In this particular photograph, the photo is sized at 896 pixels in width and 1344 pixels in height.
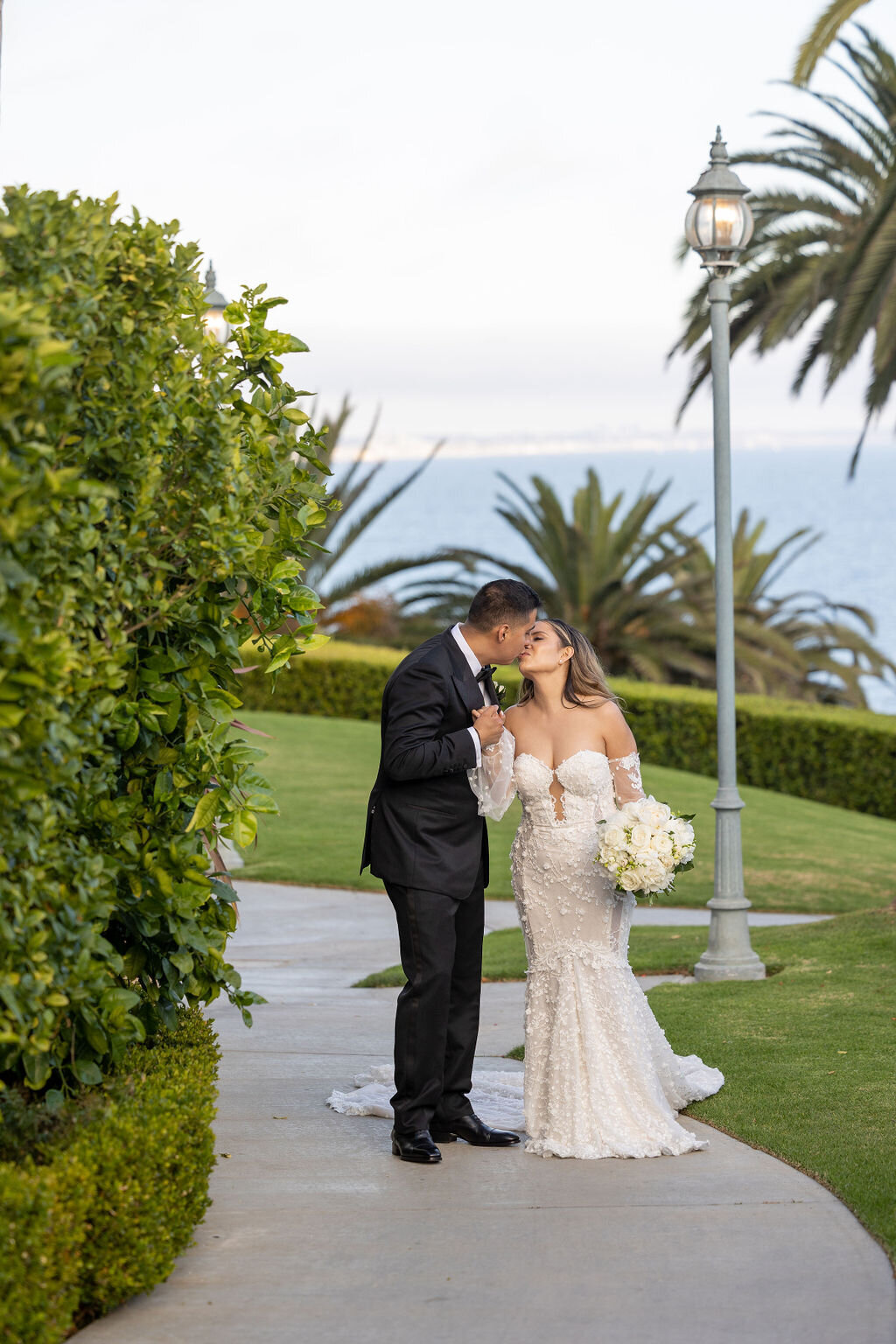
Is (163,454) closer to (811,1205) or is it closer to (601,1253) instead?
(601,1253)

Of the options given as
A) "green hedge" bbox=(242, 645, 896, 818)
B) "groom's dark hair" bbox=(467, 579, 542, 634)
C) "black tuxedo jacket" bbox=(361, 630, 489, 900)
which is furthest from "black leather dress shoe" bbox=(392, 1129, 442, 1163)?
"green hedge" bbox=(242, 645, 896, 818)

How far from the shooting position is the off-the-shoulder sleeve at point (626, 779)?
19.3 ft

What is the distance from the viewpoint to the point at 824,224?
15781mm

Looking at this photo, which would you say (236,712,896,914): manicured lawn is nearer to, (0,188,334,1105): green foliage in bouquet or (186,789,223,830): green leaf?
(0,188,334,1105): green foliage in bouquet

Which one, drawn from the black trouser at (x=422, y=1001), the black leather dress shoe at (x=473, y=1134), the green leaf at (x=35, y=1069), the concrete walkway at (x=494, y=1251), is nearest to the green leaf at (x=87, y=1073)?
the green leaf at (x=35, y=1069)

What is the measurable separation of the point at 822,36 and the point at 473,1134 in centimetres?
967

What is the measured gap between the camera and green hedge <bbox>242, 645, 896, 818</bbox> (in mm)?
18312

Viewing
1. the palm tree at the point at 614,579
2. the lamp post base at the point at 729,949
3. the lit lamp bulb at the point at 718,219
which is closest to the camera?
the lamp post base at the point at 729,949

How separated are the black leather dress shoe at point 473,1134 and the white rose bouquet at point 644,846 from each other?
3.33ft

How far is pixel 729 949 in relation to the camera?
8664 millimetres

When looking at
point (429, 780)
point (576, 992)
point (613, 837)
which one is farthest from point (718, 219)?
point (576, 992)

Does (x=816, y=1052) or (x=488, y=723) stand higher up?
(x=488, y=723)

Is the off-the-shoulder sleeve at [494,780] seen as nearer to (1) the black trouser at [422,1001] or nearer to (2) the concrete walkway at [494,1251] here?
(1) the black trouser at [422,1001]

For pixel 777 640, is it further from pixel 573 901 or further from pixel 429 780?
pixel 429 780
